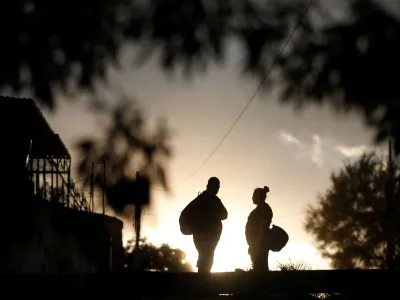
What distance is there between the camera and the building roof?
20261 millimetres

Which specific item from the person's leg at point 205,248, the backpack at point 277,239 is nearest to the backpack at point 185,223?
the person's leg at point 205,248

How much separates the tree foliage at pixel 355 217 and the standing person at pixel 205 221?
30158 mm

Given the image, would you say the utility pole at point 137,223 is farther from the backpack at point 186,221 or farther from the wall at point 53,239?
the backpack at point 186,221

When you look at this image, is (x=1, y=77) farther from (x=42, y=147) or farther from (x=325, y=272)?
(x=42, y=147)

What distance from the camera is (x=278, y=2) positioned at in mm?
3857

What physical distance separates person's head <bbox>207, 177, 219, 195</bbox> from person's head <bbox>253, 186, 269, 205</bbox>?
2.70 ft

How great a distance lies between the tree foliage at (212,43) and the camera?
3648 mm

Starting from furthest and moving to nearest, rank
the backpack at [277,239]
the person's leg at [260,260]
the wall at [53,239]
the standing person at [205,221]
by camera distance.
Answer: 1. the wall at [53,239]
2. the backpack at [277,239]
3. the person's leg at [260,260]
4. the standing person at [205,221]

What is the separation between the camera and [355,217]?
128ft

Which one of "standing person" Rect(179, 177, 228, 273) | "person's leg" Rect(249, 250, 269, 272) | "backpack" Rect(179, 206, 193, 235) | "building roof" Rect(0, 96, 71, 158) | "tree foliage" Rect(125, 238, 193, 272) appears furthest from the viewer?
"tree foliage" Rect(125, 238, 193, 272)

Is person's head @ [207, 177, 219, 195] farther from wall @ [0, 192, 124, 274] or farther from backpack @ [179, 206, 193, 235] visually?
wall @ [0, 192, 124, 274]

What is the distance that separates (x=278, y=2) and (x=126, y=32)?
33.9 inches

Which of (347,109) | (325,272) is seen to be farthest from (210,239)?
(347,109)

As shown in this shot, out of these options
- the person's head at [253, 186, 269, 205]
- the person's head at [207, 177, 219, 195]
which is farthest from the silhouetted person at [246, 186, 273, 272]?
the person's head at [207, 177, 219, 195]
